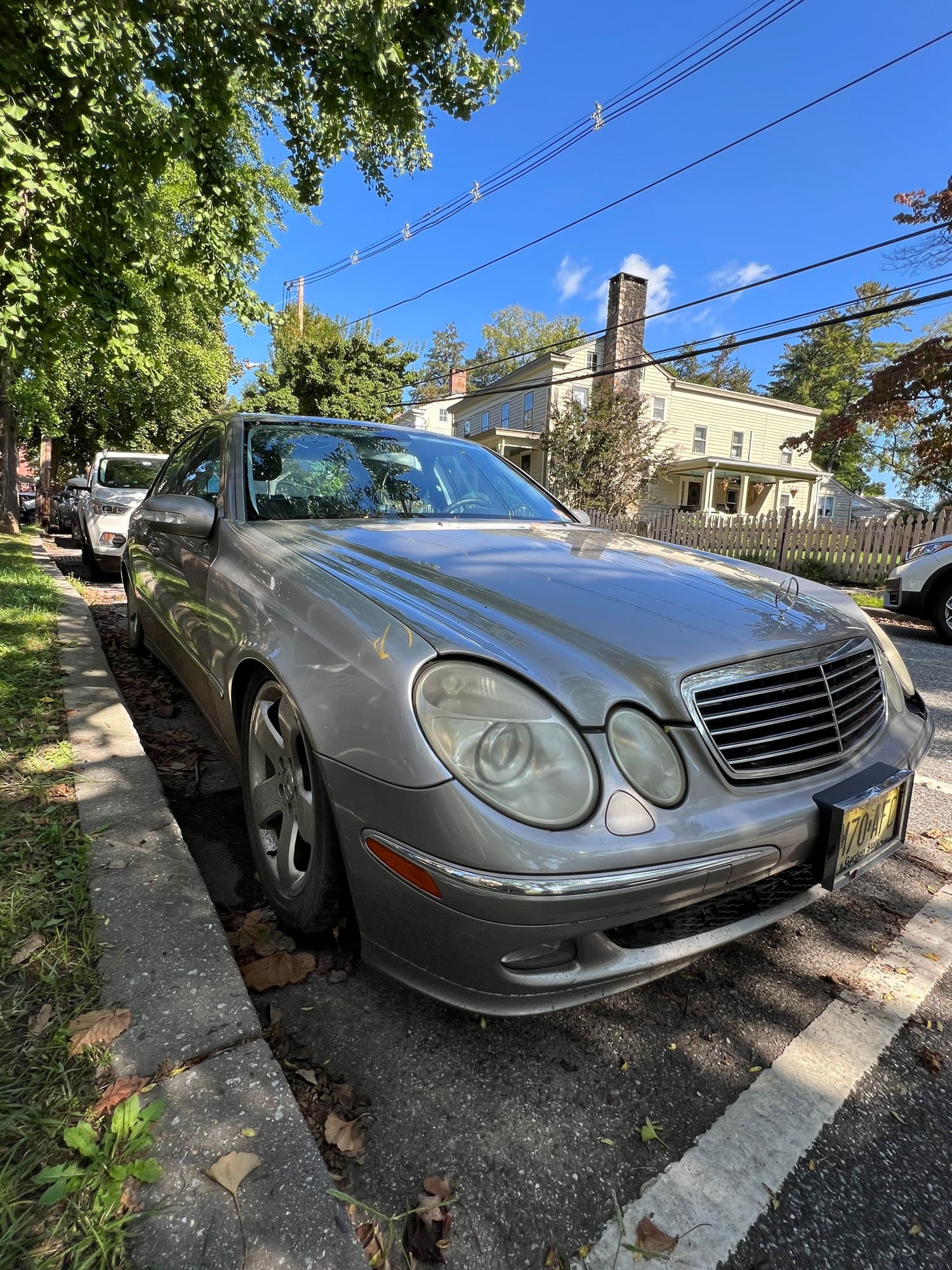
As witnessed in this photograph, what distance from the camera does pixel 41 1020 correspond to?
1.39 m

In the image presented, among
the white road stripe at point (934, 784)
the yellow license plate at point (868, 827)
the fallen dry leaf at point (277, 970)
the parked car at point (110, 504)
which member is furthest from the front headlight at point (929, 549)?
the parked car at point (110, 504)

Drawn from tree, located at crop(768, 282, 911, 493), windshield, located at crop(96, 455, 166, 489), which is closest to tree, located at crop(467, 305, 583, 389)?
tree, located at crop(768, 282, 911, 493)

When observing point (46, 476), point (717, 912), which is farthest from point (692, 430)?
point (717, 912)

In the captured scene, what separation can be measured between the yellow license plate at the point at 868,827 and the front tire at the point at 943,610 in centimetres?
602

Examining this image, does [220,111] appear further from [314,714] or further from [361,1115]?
[361,1115]

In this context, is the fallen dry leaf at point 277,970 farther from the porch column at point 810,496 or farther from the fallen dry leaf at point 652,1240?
the porch column at point 810,496

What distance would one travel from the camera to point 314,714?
1.53 metres

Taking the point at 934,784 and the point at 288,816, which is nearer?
the point at 288,816

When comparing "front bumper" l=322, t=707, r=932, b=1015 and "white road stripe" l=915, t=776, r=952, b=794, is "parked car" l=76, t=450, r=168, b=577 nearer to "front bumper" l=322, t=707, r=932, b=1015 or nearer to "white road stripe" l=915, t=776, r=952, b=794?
"front bumper" l=322, t=707, r=932, b=1015

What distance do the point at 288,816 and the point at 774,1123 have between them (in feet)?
4.38

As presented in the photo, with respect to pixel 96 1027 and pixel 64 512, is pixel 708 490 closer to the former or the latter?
pixel 64 512

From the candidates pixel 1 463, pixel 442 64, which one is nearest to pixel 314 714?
pixel 442 64

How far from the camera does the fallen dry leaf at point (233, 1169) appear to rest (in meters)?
1.09

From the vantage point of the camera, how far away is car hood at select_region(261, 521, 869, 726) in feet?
4.73
